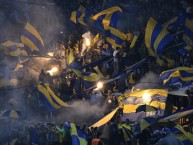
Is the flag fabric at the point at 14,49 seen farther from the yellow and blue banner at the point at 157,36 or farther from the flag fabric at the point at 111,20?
the yellow and blue banner at the point at 157,36

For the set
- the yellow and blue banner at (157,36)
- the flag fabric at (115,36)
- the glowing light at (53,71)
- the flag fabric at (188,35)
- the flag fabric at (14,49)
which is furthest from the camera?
the glowing light at (53,71)

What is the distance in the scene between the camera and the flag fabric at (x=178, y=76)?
12.5 m

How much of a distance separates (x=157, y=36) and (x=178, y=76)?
1.37 m

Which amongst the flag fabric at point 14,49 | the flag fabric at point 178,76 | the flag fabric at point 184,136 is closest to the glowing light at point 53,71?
the flag fabric at point 14,49

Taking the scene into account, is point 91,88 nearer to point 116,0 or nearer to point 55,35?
point 116,0

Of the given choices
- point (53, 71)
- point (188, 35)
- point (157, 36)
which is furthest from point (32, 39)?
point (188, 35)

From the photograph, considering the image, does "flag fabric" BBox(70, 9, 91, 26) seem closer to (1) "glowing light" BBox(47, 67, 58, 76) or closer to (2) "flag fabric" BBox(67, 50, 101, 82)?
(1) "glowing light" BBox(47, 67, 58, 76)

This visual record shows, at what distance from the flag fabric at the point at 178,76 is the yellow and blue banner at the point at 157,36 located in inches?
24.8

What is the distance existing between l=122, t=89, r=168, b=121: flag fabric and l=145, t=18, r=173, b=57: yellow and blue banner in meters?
1.48

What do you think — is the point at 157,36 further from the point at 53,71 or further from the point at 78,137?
the point at 53,71

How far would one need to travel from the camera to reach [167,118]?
34.4ft

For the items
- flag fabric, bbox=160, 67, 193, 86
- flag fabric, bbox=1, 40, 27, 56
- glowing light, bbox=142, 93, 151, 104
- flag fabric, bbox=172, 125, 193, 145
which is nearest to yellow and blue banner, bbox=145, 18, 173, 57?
flag fabric, bbox=160, 67, 193, 86

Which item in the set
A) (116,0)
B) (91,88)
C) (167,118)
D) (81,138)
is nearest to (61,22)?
(116,0)

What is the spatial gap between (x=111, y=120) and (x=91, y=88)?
227 centimetres
